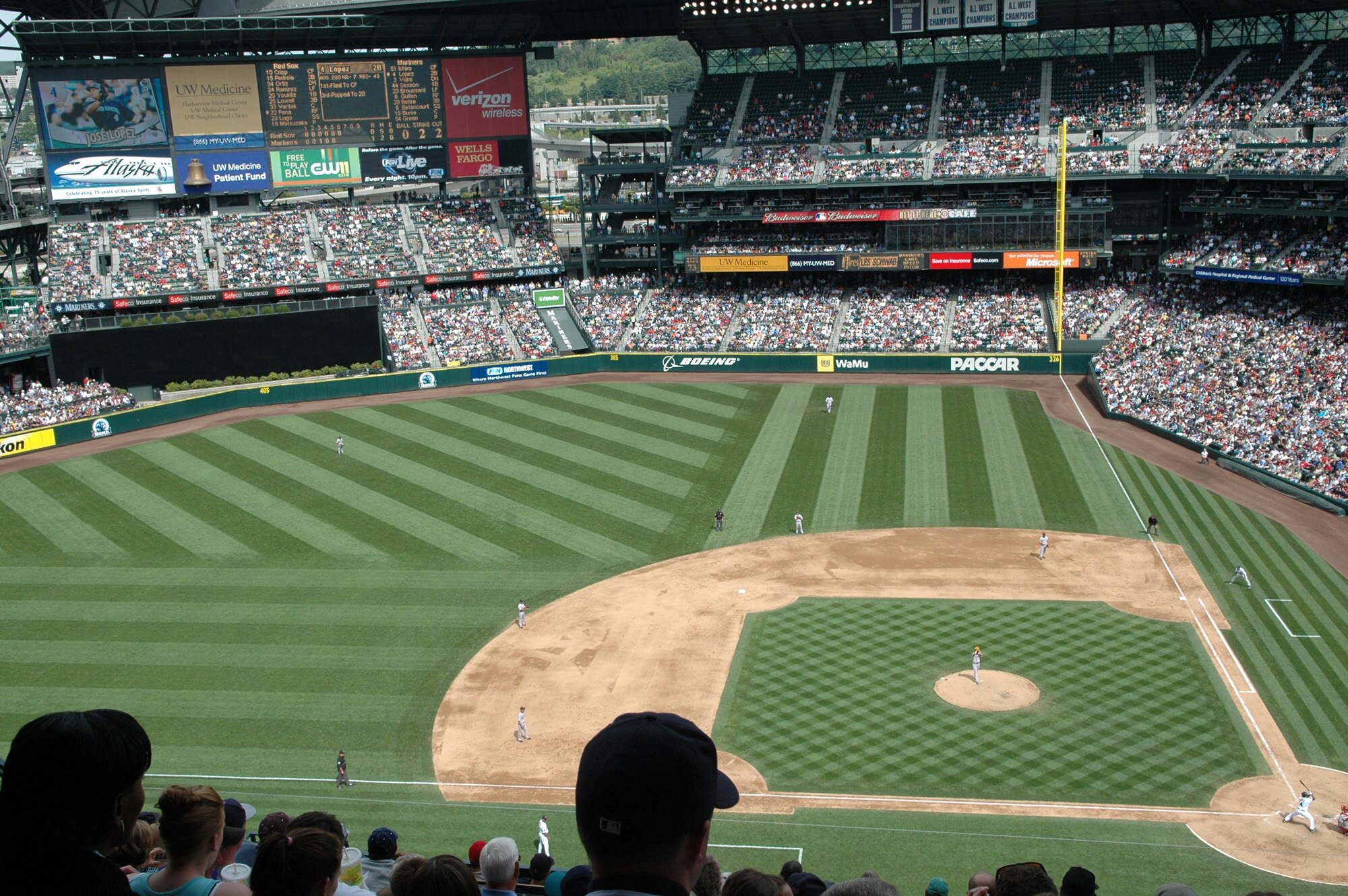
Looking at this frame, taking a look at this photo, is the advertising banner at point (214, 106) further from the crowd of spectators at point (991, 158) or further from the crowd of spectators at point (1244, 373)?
the crowd of spectators at point (1244, 373)

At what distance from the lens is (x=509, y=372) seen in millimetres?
66812

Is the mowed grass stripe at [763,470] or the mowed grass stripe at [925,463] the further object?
the mowed grass stripe at [925,463]

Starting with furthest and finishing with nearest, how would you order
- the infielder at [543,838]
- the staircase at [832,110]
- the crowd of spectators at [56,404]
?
the staircase at [832,110], the crowd of spectators at [56,404], the infielder at [543,838]

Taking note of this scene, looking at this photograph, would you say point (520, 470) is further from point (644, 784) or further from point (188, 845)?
point (644, 784)

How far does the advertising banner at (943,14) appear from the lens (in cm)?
6756

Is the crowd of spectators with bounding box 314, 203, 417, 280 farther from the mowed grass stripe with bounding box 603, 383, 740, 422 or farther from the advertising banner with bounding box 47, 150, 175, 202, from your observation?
the mowed grass stripe with bounding box 603, 383, 740, 422

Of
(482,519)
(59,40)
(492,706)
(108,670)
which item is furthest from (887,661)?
(59,40)

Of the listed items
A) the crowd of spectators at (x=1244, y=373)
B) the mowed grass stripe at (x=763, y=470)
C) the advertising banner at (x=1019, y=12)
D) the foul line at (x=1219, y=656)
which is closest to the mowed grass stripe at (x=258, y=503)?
the mowed grass stripe at (x=763, y=470)

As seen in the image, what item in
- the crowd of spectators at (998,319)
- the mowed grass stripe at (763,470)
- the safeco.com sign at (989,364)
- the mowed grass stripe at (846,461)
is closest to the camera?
the mowed grass stripe at (763,470)

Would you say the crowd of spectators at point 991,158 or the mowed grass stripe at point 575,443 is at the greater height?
the crowd of spectators at point 991,158

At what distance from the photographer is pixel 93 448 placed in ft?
176

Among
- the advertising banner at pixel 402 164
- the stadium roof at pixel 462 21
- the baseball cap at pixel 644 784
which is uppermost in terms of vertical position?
the stadium roof at pixel 462 21

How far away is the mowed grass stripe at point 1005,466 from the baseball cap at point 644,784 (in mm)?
38560

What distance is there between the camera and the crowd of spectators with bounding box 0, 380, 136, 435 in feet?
178
